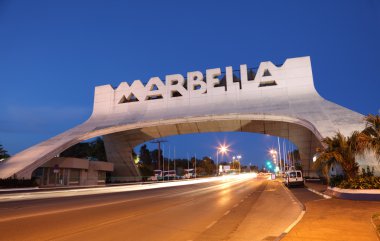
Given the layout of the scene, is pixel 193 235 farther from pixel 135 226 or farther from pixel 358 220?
pixel 358 220

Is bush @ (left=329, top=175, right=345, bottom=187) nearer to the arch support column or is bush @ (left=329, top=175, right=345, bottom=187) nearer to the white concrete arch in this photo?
the white concrete arch

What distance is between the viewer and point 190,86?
53531 millimetres

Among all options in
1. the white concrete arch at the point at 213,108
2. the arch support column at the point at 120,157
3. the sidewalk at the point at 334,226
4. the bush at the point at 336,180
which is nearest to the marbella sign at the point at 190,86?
the white concrete arch at the point at 213,108

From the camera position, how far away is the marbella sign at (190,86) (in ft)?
168

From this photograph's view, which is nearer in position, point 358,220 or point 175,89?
point 358,220

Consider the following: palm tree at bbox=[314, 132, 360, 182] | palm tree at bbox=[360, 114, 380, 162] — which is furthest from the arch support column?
palm tree at bbox=[360, 114, 380, 162]

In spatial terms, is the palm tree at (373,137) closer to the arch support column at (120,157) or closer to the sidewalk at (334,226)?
the sidewalk at (334,226)

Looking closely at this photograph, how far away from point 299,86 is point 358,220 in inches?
1546

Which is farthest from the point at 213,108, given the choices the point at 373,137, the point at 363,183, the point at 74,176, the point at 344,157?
the point at 363,183

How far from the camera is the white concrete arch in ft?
140

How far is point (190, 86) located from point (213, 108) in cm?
614

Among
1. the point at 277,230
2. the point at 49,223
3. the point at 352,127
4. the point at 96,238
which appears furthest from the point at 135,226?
the point at 352,127

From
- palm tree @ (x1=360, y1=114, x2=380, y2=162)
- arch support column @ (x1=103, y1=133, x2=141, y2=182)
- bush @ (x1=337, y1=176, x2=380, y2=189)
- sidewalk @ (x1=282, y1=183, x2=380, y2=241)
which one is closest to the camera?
sidewalk @ (x1=282, y1=183, x2=380, y2=241)

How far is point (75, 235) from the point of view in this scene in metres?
8.98
